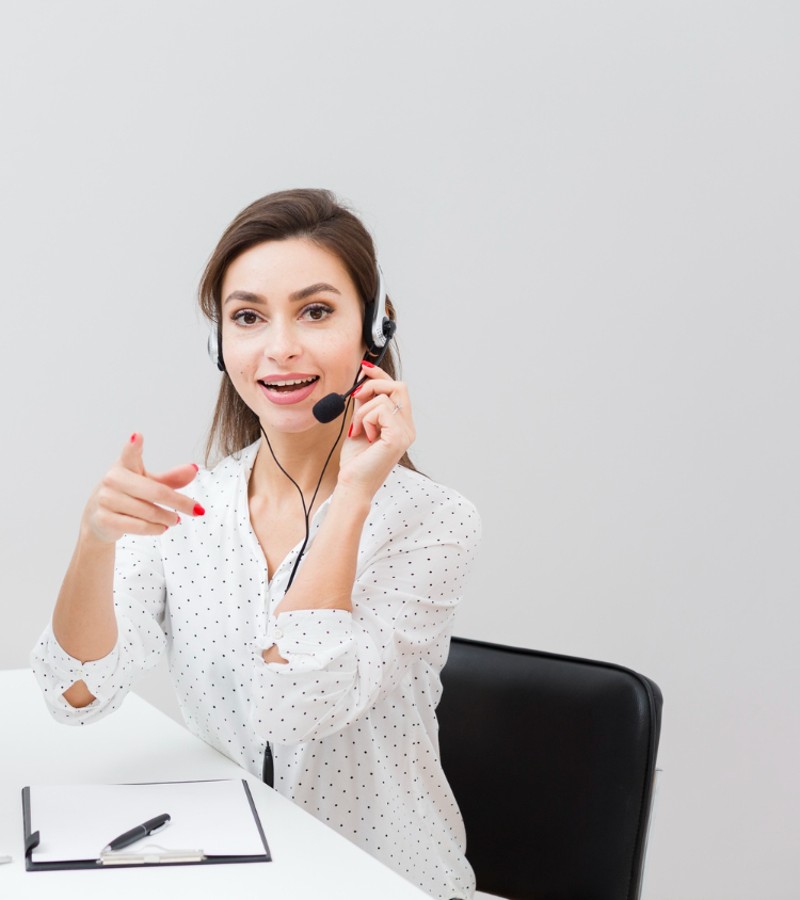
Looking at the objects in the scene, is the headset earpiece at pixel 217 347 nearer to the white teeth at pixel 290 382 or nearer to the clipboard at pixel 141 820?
the white teeth at pixel 290 382

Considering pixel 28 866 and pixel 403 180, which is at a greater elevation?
pixel 403 180

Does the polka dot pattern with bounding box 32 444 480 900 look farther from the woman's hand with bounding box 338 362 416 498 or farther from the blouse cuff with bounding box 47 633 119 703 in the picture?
the woman's hand with bounding box 338 362 416 498

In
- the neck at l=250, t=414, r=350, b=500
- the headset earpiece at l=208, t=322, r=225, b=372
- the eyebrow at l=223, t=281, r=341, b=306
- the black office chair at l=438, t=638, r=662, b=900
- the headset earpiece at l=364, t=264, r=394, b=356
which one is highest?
the eyebrow at l=223, t=281, r=341, b=306

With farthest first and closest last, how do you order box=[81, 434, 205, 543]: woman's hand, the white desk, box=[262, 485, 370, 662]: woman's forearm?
box=[262, 485, 370, 662]: woman's forearm < box=[81, 434, 205, 543]: woman's hand < the white desk

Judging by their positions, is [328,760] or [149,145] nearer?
[328,760]

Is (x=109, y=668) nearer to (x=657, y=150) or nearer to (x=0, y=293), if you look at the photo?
(x=0, y=293)

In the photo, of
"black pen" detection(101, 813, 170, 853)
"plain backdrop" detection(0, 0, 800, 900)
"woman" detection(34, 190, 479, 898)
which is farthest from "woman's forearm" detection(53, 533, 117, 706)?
"plain backdrop" detection(0, 0, 800, 900)

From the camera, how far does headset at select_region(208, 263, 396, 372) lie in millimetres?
1429

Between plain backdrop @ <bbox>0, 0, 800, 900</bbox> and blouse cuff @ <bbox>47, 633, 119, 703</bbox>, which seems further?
plain backdrop @ <bbox>0, 0, 800, 900</bbox>

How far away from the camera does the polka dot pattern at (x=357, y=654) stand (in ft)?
4.32

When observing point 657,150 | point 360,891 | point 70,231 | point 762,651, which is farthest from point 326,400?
point 762,651

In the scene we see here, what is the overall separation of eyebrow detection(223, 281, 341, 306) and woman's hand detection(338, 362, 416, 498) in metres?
0.12

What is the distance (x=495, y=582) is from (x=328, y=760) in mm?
970

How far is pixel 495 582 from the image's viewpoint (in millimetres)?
2270
